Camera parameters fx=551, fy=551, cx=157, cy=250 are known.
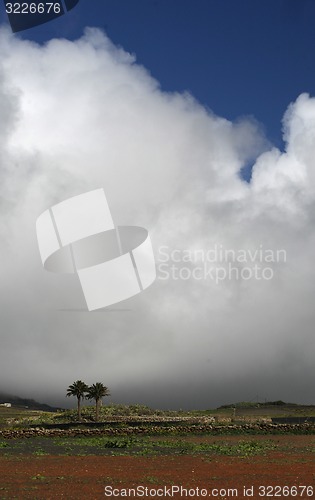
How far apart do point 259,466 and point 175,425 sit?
4175cm

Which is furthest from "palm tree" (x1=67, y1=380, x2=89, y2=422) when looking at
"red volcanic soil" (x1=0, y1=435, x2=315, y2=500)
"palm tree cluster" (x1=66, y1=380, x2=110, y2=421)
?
"red volcanic soil" (x1=0, y1=435, x2=315, y2=500)

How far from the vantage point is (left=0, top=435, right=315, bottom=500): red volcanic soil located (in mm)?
21938

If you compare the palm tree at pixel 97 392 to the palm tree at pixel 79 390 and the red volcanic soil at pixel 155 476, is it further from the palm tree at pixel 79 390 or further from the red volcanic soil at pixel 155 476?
the red volcanic soil at pixel 155 476

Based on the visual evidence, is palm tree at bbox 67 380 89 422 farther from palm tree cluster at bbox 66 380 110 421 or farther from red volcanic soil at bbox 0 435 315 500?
red volcanic soil at bbox 0 435 315 500

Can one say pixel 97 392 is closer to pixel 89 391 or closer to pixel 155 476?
pixel 89 391

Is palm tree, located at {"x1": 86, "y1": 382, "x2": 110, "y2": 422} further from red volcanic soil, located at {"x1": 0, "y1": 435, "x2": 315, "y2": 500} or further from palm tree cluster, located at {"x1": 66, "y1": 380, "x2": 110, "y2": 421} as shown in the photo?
red volcanic soil, located at {"x1": 0, "y1": 435, "x2": 315, "y2": 500}

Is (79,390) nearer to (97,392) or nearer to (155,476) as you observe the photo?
(97,392)

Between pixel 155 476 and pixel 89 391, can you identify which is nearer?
pixel 155 476

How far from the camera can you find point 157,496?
21.3m

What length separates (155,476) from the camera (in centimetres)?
2645

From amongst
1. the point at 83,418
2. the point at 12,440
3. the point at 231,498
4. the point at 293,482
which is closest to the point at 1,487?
the point at 231,498

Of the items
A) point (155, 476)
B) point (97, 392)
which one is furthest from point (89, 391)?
point (155, 476)

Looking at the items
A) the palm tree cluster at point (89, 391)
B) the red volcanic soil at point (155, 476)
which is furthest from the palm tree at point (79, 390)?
the red volcanic soil at point (155, 476)

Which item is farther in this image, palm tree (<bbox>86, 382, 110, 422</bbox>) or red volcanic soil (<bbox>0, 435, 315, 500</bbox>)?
palm tree (<bbox>86, 382, 110, 422</bbox>)
